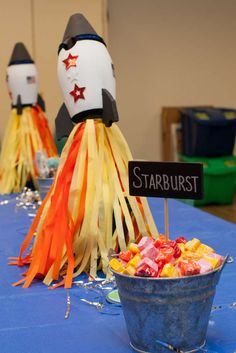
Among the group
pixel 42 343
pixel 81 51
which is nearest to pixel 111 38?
pixel 81 51

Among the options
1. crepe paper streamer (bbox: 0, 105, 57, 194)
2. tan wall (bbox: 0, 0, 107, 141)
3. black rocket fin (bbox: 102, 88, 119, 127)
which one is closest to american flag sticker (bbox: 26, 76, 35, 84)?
crepe paper streamer (bbox: 0, 105, 57, 194)

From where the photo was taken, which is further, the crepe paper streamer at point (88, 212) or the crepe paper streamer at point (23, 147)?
the crepe paper streamer at point (23, 147)

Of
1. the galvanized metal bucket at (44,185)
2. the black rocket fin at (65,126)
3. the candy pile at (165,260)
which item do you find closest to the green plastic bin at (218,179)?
the galvanized metal bucket at (44,185)

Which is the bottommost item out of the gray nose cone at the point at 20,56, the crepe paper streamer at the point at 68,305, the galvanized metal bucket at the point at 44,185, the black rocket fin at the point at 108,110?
the galvanized metal bucket at the point at 44,185

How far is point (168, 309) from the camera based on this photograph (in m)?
0.98

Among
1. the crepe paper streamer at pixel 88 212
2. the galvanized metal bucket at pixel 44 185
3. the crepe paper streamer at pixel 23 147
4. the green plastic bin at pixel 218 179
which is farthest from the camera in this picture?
the green plastic bin at pixel 218 179

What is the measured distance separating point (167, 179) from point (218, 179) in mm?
3790

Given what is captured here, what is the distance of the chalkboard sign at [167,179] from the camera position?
3.64 ft

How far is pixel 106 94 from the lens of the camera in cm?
165

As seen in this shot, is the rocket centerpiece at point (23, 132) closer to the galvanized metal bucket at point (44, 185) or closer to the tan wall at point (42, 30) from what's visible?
the galvanized metal bucket at point (44, 185)

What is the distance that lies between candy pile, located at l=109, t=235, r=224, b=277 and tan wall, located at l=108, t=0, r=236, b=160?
13.5 feet

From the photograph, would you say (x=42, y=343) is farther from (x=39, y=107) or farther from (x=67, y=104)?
(x=39, y=107)

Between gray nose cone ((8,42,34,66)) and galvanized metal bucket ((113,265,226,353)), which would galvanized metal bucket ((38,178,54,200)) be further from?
galvanized metal bucket ((113,265,226,353))

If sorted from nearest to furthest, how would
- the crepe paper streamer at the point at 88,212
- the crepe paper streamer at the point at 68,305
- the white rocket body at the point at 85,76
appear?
the crepe paper streamer at the point at 68,305 → the crepe paper streamer at the point at 88,212 → the white rocket body at the point at 85,76
